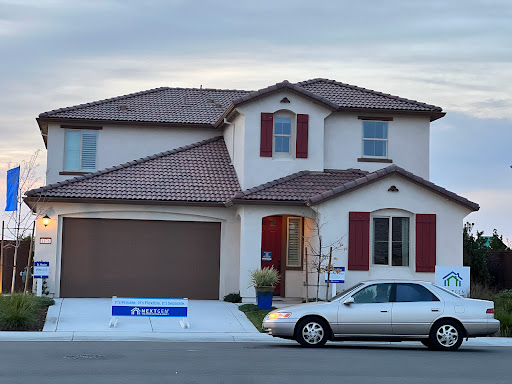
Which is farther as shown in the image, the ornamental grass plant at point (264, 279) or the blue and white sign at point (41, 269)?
the blue and white sign at point (41, 269)

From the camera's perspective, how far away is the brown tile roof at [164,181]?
25.9 meters

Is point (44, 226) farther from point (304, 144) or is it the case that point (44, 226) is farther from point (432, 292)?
point (432, 292)

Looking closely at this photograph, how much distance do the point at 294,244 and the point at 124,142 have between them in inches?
306

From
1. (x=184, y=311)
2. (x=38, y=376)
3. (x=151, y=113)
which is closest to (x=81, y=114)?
(x=151, y=113)

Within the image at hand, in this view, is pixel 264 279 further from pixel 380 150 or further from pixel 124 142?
pixel 124 142

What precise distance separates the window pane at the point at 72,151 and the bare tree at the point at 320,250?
941cm

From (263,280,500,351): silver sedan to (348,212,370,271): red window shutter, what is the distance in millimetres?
8141

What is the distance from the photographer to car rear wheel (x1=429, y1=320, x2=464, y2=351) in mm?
16719

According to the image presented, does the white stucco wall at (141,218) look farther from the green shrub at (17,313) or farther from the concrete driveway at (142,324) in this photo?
the green shrub at (17,313)

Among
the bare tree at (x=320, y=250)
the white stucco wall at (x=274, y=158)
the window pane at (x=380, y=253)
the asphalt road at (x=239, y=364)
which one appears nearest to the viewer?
the asphalt road at (x=239, y=364)

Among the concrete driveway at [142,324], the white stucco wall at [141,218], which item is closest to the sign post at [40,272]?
the concrete driveway at [142,324]

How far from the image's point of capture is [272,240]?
2811 cm

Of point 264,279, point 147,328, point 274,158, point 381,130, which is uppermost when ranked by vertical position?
point 381,130

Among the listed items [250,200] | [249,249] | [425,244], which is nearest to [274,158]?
[250,200]
